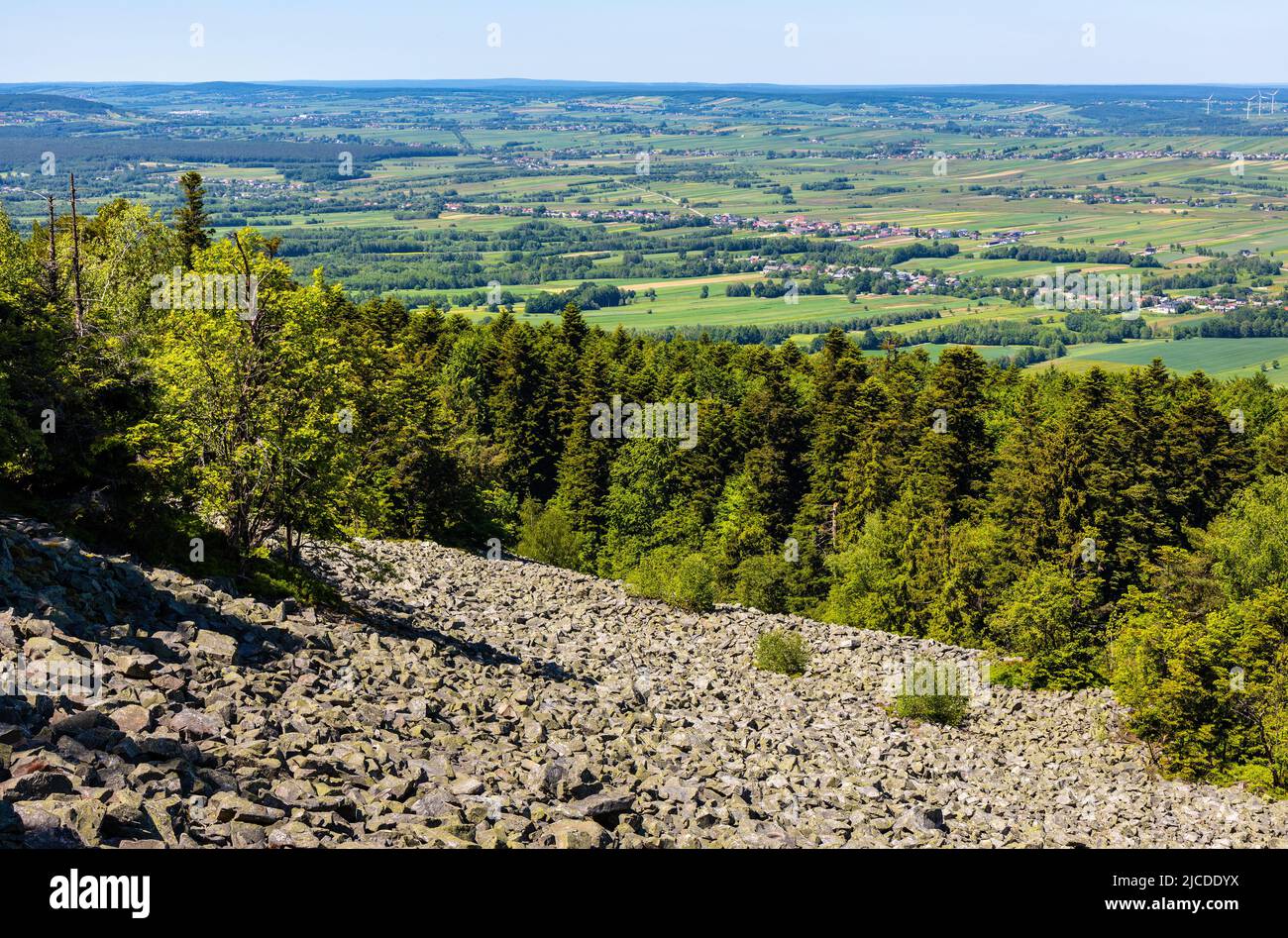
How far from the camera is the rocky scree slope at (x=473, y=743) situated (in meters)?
17.3

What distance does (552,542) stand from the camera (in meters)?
72.8

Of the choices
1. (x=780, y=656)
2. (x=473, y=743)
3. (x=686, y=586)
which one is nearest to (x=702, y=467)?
(x=686, y=586)

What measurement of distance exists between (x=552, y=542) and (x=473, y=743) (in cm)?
4899

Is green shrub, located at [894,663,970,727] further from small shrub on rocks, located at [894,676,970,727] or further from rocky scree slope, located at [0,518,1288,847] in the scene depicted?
rocky scree slope, located at [0,518,1288,847]

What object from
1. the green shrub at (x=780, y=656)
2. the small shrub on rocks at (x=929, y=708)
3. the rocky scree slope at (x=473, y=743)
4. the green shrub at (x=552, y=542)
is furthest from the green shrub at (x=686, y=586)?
the green shrub at (x=552, y=542)

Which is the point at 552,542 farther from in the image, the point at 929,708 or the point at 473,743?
the point at 473,743

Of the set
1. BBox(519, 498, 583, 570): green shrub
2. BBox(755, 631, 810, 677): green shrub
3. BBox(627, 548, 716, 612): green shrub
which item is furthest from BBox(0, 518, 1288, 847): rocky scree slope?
BBox(519, 498, 583, 570): green shrub

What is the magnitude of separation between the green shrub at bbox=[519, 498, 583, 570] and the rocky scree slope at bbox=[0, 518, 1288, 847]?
87.4 ft

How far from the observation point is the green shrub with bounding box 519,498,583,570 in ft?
236

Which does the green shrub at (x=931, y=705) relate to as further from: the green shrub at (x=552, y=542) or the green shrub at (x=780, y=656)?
the green shrub at (x=552, y=542)

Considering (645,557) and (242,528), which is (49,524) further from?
(645,557)

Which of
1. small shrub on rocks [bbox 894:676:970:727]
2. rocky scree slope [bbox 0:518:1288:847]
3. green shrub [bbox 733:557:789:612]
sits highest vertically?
rocky scree slope [bbox 0:518:1288:847]
